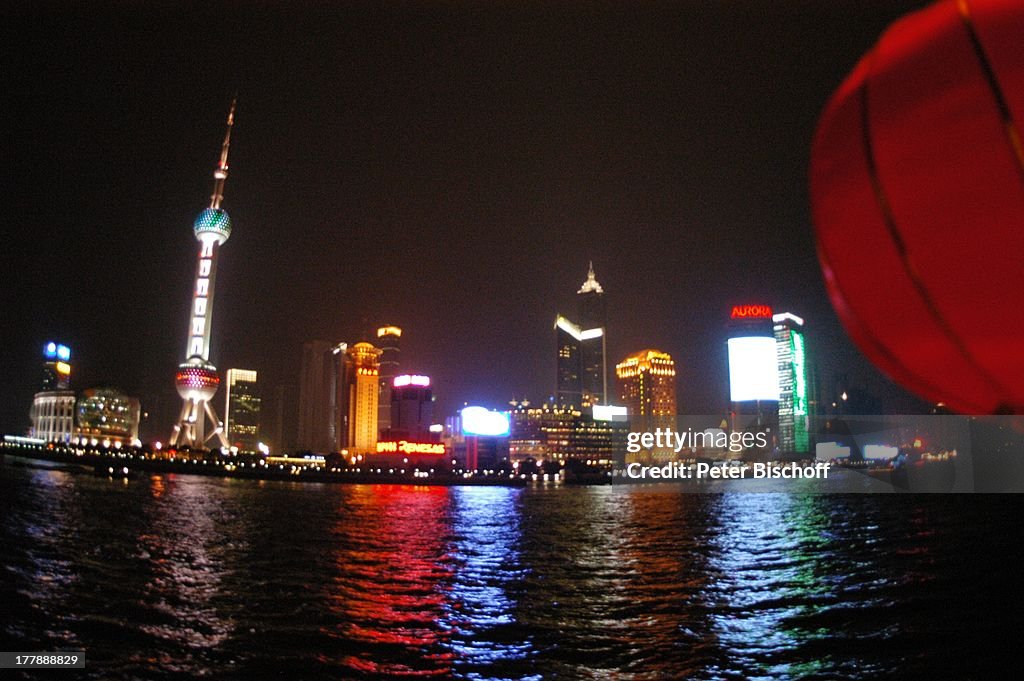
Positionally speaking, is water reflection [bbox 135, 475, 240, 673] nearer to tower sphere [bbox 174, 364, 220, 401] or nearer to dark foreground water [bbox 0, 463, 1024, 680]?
dark foreground water [bbox 0, 463, 1024, 680]

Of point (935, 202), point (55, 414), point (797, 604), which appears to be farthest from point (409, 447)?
point (935, 202)

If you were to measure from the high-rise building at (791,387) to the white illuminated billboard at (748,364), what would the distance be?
28.0ft

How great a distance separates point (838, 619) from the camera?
973 cm

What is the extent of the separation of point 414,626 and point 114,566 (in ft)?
27.8

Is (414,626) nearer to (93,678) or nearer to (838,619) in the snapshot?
(93,678)

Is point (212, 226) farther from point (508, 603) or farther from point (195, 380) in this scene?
point (508, 603)

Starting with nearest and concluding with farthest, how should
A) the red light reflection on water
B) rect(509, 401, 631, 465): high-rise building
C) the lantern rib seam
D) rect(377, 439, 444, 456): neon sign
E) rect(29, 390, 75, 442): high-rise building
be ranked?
1. the lantern rib seam
2. the red light reflection on water
3. rect(377, 439, 444, 456): neon sign
4. rect(29, 390, 75, 442): high-rise building
5. rect(509, 401, 631, 465): high-rise building

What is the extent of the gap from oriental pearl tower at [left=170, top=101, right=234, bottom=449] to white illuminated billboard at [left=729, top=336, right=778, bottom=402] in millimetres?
69792

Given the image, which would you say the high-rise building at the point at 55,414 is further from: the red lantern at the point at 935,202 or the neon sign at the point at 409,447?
the red lantern at the point at 935,202

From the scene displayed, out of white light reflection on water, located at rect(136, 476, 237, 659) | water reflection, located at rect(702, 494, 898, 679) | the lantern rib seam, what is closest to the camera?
the lantern rib seam

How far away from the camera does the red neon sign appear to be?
97.8 meters

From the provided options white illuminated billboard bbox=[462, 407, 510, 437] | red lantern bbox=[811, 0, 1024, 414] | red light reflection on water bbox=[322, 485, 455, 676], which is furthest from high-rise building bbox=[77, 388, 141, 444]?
red lantern bbox=[811, 0, 1024, 414]

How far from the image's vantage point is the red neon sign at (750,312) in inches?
3848

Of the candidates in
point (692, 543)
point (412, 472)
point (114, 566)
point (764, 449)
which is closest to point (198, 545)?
point (114, 566)
